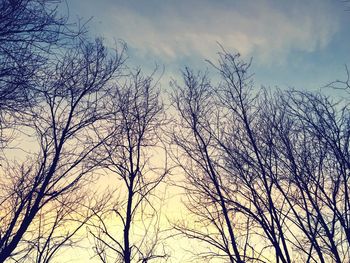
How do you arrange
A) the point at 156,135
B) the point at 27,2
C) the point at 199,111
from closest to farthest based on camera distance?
the point at 27,2 < the point at 199,111 < the point at 156,135

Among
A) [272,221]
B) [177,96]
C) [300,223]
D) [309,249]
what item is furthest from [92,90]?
[309,249]

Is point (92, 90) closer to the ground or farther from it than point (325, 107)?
farther from it

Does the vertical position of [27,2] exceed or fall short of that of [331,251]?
it exceeds it

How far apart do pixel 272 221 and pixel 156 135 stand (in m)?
4.58

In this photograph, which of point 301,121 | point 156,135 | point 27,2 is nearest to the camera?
point 27,2

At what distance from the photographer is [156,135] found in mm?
10250

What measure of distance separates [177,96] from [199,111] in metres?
0.92

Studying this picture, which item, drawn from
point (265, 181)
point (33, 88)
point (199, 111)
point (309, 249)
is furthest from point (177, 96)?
point (33, 88)

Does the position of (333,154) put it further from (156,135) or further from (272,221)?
(156,135)

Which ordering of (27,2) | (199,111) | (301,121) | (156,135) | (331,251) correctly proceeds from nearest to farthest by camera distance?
(27,2)
(331,251)
(301,121)
(199,111)
(156,135)

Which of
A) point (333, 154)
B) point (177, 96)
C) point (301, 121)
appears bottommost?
point (333, 154)

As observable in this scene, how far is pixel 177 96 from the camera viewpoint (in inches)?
391

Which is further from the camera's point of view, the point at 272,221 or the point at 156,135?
the point at 156,135

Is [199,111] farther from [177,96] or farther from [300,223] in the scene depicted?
[300,223]
